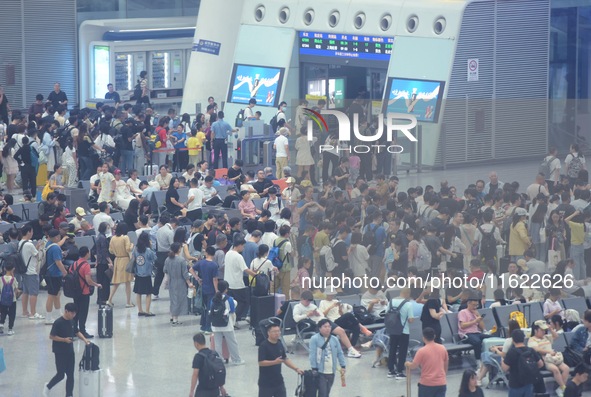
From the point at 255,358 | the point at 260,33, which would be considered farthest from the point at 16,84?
the point at 255,358

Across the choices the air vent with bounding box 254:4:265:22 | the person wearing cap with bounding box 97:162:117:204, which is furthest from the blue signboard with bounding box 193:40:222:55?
the person wearing cap with bounding box 97:162:117:204

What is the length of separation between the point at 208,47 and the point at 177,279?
56.0ft

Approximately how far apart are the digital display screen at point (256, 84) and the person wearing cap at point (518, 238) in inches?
575

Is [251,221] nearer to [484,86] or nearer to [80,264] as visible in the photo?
[80,264]

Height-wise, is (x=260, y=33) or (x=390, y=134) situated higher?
(x=260, y=33)

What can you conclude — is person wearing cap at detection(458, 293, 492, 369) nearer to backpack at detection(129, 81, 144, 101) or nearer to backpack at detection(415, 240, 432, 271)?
backpack at detection(415, 240, 432, 271)

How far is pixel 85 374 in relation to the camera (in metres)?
16.8

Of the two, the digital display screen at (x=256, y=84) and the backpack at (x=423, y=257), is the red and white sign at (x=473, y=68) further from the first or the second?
the backpack at (x=423, y=257)

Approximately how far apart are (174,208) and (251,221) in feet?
12.3

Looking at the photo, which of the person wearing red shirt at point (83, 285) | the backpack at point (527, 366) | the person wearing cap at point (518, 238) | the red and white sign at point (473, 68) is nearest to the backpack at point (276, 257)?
the person wearing red shirt at point (83, 285)

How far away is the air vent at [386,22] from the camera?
107 feet

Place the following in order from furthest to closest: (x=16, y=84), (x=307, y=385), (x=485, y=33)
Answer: (x=16, y=84)
(x=485, y=33)
(x=307, y=385)

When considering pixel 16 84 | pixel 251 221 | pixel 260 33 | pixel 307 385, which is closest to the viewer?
pixel 307 385

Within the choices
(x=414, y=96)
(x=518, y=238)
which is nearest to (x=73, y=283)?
(x=518, y=238)
